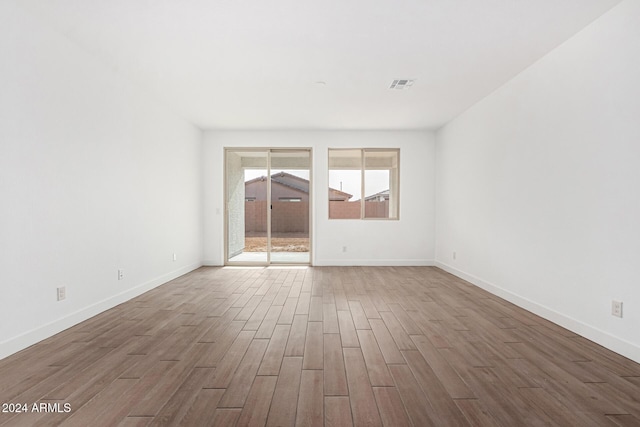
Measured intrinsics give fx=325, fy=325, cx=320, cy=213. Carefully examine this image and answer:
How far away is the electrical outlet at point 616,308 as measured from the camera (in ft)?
8.11

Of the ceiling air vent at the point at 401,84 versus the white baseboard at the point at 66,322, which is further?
the ceiling air vent at the point at 401,84

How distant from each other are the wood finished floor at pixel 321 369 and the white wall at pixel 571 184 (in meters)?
Result: 0.38

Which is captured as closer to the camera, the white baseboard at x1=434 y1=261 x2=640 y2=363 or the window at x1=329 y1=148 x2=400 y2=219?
the white baseboard at x1=434 y1=261 x2=640 y2=363

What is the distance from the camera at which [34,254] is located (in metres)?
2.62

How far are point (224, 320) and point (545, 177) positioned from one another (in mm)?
3543

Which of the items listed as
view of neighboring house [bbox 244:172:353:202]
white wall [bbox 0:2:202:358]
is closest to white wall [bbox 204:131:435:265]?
view of neighboring house [bbox 244:172:353:202]

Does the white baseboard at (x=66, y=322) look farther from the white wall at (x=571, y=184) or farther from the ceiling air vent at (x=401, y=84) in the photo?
the white wall at (x=571, y=184)

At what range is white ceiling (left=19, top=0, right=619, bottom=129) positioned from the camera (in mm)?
2518

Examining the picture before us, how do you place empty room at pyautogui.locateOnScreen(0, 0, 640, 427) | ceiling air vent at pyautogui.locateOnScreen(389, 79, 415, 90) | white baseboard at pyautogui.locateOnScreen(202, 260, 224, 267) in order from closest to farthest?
empty room at pyautogui.locateOnScreen(0, 0, 640, 427)
ceiling air vent at pyautogui.locateOnScreen(389, 79, 415, 90)
white baseboard at pyautogui.locateOnScreen(202, 260, 224, 267)

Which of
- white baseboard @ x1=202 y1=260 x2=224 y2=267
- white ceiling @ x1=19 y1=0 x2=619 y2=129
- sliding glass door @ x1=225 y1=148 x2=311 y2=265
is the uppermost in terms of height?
white ceiling @ x1=19 y1=0 x2=619 y2=129

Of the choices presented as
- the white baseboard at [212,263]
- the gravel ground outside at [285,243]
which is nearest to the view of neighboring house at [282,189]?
the gravel ground outside at [285,243]

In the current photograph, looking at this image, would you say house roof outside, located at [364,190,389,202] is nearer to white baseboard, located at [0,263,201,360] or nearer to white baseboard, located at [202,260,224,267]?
white baseboard, located at [202,260,224,267]

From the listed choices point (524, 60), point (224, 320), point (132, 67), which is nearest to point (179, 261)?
point (224, 320)

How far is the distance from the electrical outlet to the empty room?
0.13ft
